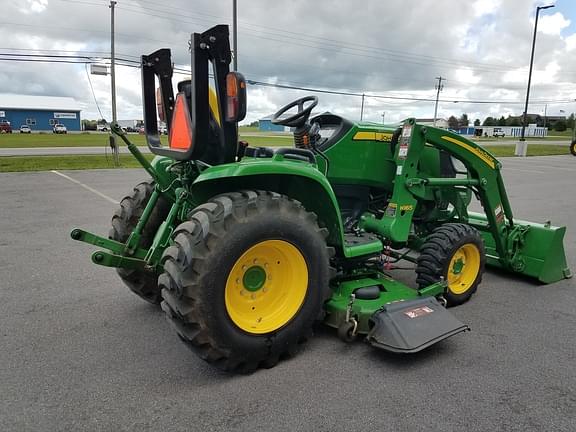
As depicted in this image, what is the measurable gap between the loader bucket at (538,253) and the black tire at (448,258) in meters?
0.73

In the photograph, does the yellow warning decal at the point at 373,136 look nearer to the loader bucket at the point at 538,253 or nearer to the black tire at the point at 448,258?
the black tire at the point at 448,258

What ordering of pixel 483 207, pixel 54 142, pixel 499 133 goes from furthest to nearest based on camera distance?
pixel 499 133
pixel 54 142
pixel 483 207

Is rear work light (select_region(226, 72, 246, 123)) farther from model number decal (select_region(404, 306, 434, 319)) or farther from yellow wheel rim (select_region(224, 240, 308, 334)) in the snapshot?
model number decal (select_region(404, 306, 434, 319))

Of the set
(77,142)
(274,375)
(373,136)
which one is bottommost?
(274,375)

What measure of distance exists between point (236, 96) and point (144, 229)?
141cm

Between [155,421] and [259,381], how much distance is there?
2.14 ft

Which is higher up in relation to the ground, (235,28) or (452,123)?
(235,28)

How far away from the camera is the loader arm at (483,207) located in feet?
13.2

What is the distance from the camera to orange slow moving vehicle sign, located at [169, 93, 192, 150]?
3090 mm

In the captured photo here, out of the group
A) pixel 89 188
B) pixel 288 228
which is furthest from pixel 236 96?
pixel 89 188

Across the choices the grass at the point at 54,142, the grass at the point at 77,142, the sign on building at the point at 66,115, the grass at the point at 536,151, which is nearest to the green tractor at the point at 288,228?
the grass at the point at 77,142

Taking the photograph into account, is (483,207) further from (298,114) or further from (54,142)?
(54,142)

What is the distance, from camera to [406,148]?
3.97 metres

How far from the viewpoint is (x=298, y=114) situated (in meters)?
3.87
